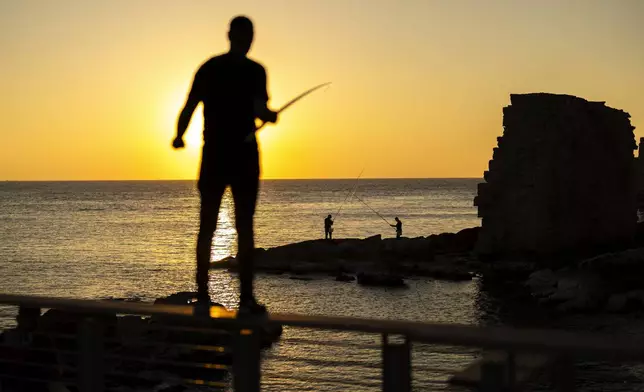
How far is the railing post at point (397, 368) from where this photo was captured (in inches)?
133

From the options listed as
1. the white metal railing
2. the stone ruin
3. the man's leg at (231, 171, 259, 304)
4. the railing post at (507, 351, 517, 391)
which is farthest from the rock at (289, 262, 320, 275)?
the railing post at (507, 351, 517, 391)

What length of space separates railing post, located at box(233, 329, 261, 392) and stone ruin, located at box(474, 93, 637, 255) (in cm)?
3346

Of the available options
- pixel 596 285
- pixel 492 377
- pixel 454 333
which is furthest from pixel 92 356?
pixel 596 285

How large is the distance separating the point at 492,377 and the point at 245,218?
227 centimetres

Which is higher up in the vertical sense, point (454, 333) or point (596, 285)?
point (454, 333)

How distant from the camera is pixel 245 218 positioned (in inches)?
195

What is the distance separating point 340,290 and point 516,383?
30563 millimetres

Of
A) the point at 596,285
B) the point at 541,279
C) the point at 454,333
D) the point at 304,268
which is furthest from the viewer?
the point at 304,268

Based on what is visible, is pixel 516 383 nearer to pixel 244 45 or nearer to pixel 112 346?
pixel 244 45

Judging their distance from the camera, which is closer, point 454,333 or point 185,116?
point 454,333

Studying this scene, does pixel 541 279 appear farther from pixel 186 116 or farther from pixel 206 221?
pixel 186 116

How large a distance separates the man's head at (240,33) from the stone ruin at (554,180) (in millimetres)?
32440

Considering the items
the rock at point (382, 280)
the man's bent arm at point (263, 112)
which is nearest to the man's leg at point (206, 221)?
the man's bent arm at point (263, 112)

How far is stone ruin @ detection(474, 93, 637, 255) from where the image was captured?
3584 cm
